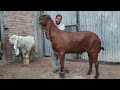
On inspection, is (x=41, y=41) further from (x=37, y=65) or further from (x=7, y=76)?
(x=7, y=76)

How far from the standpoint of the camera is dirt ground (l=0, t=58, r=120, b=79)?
679 cm

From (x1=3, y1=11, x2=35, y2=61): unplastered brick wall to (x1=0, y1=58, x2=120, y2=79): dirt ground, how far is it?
56 cm

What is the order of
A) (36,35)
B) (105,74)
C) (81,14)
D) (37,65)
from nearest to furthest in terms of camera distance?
1. (105,74)
2. (37,65)
3. (81,14)
4. (36,35)

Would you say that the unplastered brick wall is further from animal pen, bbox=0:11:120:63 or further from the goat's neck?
the goat's neck

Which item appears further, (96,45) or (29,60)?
(29,60)

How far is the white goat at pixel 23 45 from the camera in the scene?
8438mm

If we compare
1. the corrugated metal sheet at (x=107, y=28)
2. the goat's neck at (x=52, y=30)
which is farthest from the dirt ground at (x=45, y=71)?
the goat's neck at (x=52, y=30)

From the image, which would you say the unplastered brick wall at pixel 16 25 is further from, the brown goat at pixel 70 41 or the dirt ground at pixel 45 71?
the brown goat at pixel 70 41

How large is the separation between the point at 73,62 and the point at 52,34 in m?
2.97

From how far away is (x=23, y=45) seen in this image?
27.9 feet

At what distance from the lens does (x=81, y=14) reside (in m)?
9.26

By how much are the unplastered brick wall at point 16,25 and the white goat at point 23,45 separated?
1.27 feet

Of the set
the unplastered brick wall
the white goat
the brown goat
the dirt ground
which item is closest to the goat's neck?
the brown goat
